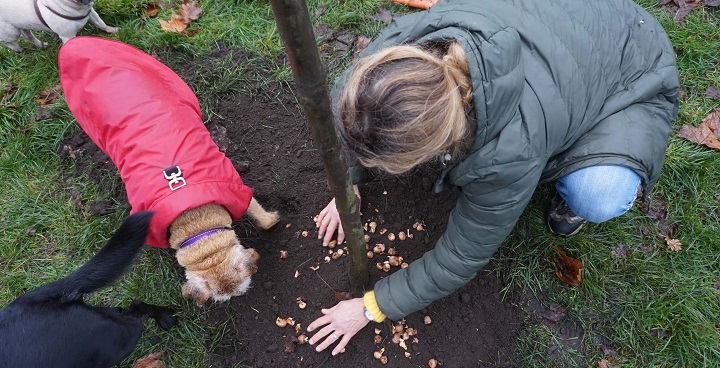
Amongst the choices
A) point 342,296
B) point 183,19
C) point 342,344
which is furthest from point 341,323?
point 183,19

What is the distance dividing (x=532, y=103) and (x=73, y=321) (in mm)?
2220

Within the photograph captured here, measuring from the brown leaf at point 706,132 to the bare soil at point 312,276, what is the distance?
1.49 m

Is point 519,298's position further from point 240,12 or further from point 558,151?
point 240,12

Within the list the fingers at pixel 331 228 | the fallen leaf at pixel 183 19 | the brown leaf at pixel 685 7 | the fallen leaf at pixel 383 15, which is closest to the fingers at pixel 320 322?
the fingers at pixel 331 228

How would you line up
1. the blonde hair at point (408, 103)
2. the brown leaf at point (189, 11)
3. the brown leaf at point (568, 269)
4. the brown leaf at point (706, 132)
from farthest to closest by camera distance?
the brown leaf at point (189, 11), the brown leaf at point (706, 132), the brown leaf at point (568, 269), the blonde hair at point (408, 103)

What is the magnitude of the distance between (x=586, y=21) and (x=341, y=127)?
1198 mm

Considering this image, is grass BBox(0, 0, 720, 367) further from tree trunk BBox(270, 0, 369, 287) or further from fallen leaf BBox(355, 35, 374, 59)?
tree trunk BBox(270, 0, 369, 287)

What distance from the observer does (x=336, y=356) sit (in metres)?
2.41

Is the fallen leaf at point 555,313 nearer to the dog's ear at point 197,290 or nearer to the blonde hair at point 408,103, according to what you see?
the blonde hair at point 408,103

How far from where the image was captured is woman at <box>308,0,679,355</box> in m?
1.49

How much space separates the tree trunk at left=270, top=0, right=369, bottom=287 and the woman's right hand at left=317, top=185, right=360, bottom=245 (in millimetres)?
910

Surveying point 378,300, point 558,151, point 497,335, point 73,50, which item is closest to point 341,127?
point 378,300

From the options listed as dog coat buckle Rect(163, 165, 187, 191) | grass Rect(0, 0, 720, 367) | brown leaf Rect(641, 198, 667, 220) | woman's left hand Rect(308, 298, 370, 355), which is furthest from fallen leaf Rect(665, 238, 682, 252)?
dog coat buckle Rect(163, 165, 187, 191)

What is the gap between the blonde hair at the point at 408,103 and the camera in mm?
1464
